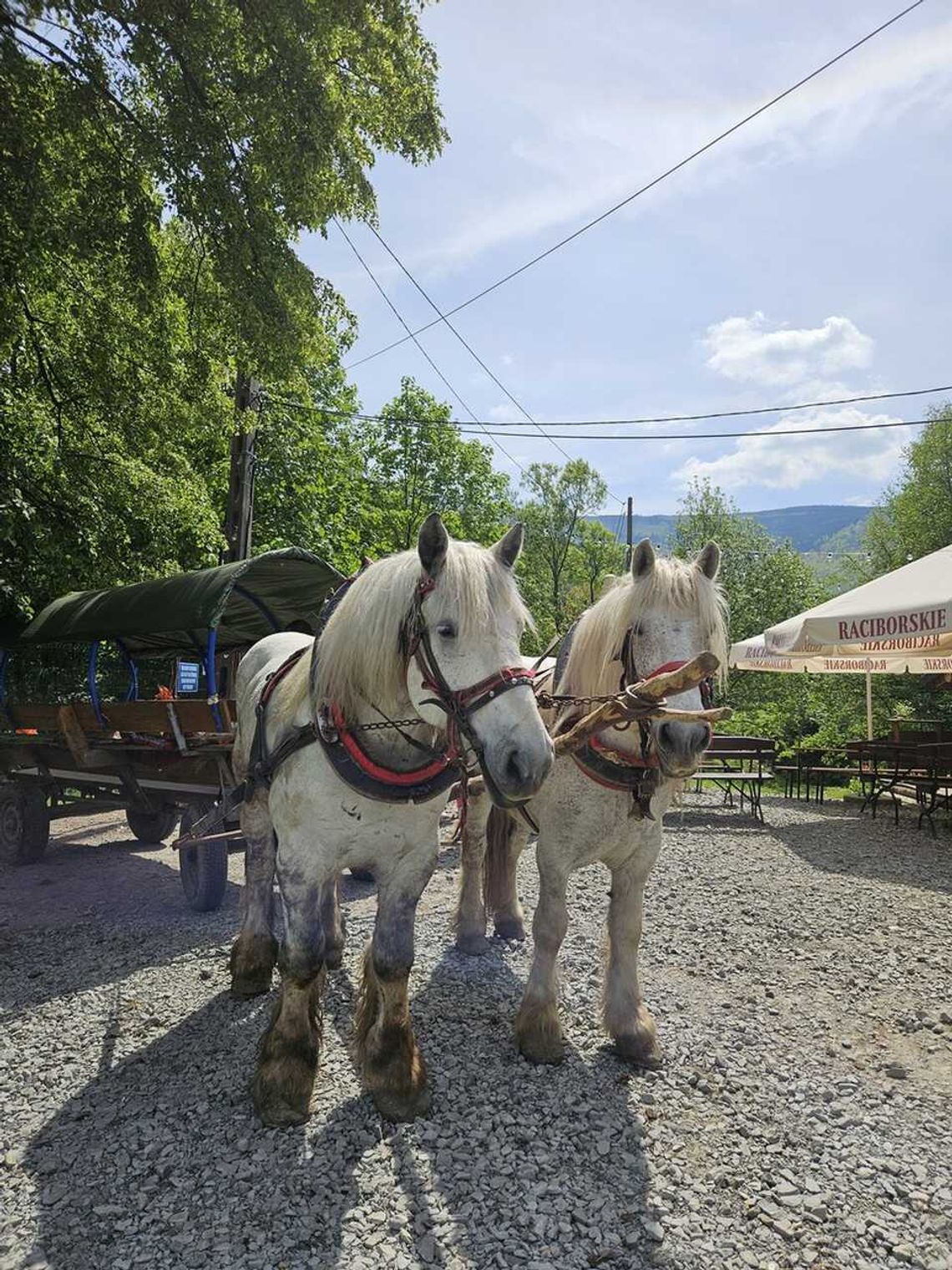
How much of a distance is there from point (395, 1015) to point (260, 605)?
336cm

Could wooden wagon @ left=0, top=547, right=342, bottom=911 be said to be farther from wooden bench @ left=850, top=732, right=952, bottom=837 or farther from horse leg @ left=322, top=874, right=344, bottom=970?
wooden bench @ left=850, top=732, right=952, bottom=837

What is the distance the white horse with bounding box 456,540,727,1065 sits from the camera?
2.70 meters

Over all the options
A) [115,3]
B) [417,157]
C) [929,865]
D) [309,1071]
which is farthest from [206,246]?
[929,865]

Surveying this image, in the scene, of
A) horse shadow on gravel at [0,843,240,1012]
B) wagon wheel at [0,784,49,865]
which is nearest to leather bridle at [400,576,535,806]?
horse shadow on gravel at [0,843,240,1012]

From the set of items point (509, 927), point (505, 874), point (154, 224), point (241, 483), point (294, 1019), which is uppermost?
point (154, 224)

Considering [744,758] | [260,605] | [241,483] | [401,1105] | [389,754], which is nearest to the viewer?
[389,754]

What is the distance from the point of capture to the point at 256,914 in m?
3.67

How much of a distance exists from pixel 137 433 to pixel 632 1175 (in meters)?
8.07

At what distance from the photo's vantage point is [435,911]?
5160 millimetres

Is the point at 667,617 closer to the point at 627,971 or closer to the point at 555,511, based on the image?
the point at 627,971

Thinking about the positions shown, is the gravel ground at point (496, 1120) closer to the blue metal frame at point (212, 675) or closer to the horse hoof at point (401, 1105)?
the horse hoof at point (401, 1105)

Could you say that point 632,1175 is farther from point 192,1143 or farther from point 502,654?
point 502,654

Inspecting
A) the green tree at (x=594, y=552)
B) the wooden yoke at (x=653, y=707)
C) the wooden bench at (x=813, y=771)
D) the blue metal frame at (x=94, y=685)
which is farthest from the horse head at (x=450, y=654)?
the green tree at (x=594, y=552)

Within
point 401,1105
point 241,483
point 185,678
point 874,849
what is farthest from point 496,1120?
point 241,483
